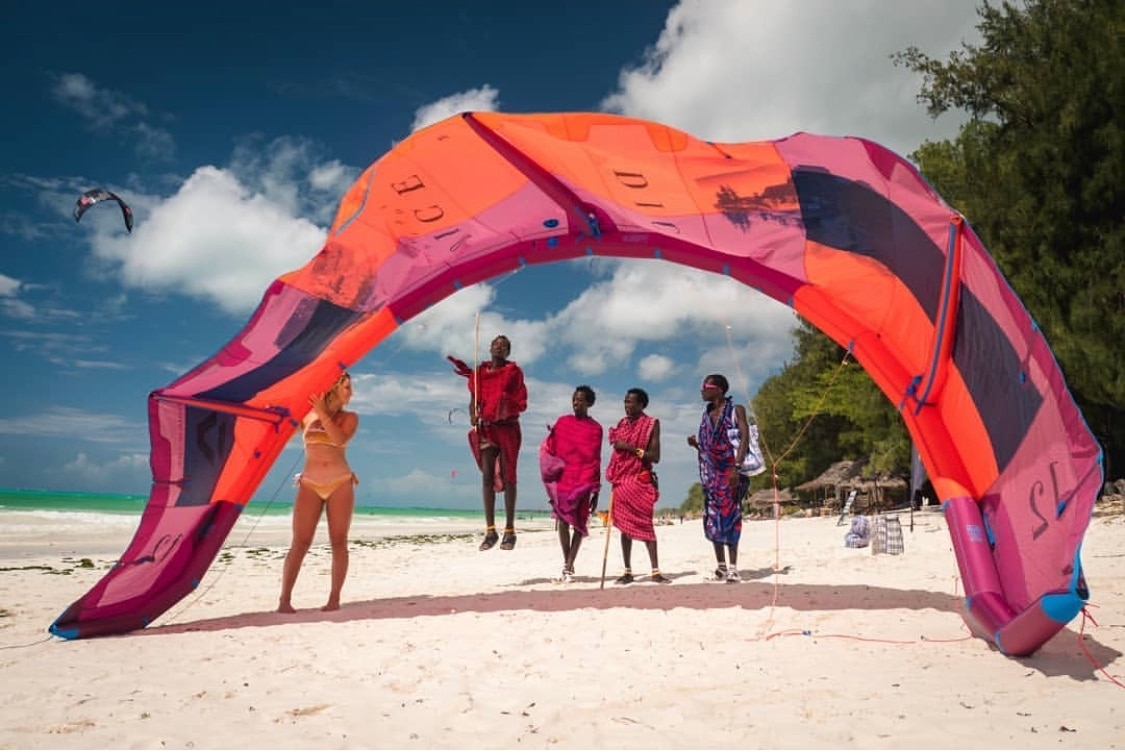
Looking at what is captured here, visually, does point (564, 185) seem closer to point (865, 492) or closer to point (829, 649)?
point (829, 649)

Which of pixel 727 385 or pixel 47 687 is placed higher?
pixel 727 385

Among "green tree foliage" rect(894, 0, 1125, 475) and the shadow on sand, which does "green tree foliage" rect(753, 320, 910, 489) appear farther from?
the shadow on sand

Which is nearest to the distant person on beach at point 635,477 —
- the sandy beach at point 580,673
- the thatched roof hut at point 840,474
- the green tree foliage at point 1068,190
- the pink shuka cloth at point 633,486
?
the pink shuka cloth at point 633,486

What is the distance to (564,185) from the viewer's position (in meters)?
5.25

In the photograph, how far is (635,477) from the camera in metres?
7.26

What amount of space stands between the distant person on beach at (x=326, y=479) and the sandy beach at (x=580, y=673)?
53 centimetres

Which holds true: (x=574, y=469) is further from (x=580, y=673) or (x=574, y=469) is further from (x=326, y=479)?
(x=580, y=673)

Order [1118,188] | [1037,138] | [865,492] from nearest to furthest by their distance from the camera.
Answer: [1118,188] → [1037,138] → [865,492]

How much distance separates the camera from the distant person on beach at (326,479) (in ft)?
17.8

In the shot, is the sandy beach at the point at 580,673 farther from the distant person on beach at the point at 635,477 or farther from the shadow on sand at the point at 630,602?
the distant person on beach at the point at 635,477

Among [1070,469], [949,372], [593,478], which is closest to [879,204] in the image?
[949,372]

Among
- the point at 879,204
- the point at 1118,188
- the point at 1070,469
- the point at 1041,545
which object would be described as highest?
the point at 1118,188

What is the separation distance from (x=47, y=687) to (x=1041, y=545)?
4.88 meters

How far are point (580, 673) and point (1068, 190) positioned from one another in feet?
48.5
